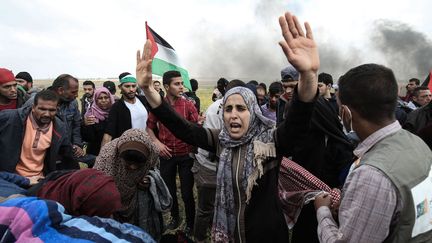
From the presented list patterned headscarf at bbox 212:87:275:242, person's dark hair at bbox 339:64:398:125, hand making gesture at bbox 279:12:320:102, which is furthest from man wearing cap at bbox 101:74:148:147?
person's dark hair at bbox 339:64:398:125

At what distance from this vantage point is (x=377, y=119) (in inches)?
59.2

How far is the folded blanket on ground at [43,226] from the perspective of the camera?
51.7 inches

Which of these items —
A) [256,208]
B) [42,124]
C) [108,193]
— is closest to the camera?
[108,193]

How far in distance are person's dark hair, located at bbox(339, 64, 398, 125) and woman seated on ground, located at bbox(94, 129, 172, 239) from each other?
1760mm

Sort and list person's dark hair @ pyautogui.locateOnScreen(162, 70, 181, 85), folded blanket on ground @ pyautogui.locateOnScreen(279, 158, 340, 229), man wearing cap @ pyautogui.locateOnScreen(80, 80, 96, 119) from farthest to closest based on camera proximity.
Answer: man wearing cap @ pyautogui.locateOnScreen(80, 80, 96, 119) < person's dark hair @ pyautogui.locateOnScreen(162, 70, 181, 85) < folded blanket on ground @ pyautogui.locateOnScreen(279, 158, 340, 229)

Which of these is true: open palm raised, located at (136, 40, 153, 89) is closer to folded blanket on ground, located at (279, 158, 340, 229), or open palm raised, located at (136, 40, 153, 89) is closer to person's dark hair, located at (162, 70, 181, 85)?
folded blanket on ground, located at (279, 158, 340, 229)

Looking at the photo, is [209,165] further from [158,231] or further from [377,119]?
[377,119]

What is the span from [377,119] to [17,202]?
1.52 meters

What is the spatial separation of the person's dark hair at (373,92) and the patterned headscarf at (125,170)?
1798 mm

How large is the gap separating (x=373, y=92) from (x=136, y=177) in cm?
202

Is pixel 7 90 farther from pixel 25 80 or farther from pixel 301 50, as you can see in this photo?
pixel 301 50

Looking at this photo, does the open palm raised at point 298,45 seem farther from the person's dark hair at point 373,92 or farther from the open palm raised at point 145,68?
the open palm raised at point 145,68

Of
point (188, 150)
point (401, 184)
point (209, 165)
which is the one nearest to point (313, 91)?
point (401, 184)

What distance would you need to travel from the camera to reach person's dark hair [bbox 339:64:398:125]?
1476 millimetres
